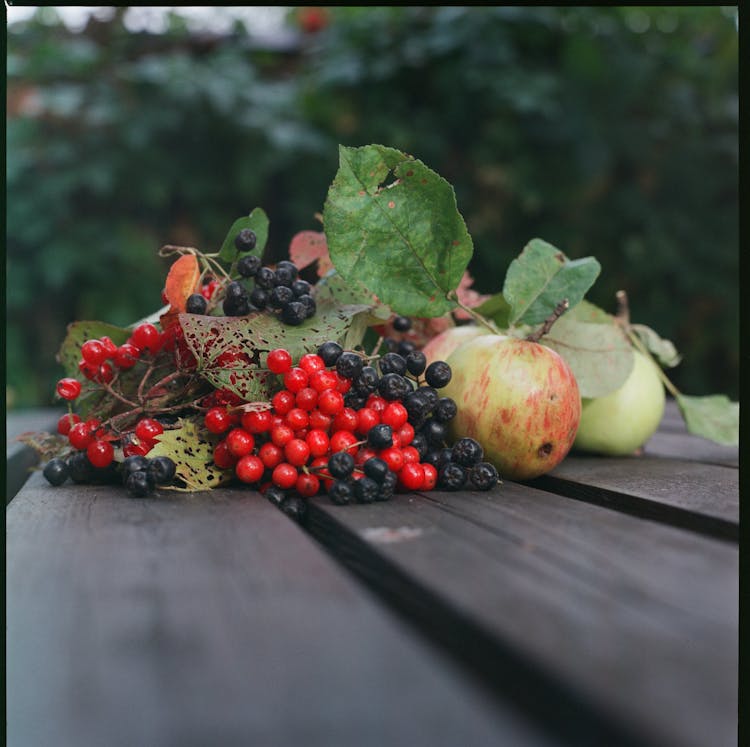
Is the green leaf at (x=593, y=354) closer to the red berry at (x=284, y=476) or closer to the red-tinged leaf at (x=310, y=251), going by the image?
the red-tinged leaf at (x=310, y=251)

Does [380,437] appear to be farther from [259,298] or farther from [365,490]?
[259,298]

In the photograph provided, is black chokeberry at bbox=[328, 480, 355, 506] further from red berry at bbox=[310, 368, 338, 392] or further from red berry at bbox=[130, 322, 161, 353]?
red berry at bbox=[130, 322, 161, 353]

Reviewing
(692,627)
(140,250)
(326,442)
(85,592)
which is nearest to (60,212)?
(140,250)

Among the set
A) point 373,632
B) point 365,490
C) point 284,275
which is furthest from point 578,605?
point 284,275

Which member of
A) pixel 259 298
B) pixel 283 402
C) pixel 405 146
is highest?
pixel 405 146

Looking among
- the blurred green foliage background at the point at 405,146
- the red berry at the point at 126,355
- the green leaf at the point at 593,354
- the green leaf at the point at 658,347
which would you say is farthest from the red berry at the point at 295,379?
the blurred green foliage background at the point at 405,146

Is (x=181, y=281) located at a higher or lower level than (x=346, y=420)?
higher
